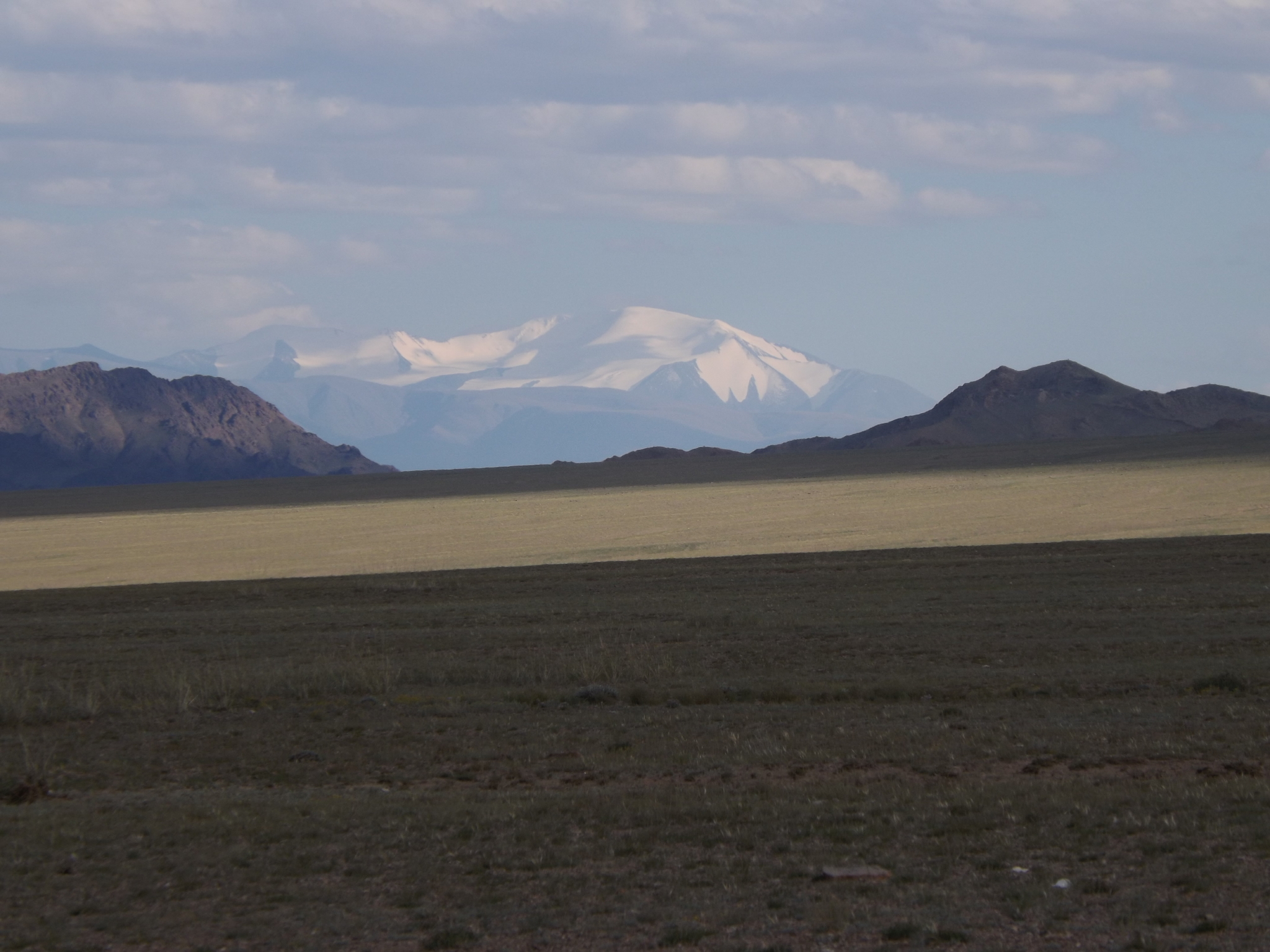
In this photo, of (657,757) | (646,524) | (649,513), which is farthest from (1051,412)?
(657,757)

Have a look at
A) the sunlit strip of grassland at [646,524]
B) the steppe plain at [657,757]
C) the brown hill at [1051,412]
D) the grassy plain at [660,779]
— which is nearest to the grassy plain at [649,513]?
the sunlit strip of grassland at [646,524]

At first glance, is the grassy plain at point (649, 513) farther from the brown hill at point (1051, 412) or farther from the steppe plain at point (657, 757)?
the brown hill at point (1051, 412)

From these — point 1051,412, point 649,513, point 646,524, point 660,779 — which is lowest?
point 660,779

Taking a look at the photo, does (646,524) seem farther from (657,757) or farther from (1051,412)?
(1051,412)

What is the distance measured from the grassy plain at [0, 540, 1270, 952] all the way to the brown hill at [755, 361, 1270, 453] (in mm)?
121671

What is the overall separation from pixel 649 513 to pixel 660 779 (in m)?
53.2

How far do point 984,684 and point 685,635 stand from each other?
659 cm

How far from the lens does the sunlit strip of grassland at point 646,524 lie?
46344mm

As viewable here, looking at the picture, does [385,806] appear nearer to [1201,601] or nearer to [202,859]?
[202,859]

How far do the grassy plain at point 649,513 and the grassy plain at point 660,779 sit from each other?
23.0 metres

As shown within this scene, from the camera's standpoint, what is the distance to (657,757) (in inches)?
471

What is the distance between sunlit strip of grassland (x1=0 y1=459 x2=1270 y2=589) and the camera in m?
46.3

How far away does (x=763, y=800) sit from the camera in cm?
991

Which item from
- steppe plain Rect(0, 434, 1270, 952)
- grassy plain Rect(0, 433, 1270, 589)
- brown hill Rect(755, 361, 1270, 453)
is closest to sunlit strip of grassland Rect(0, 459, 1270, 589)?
grassy plain Rect(0, 433, 1270, 589)
